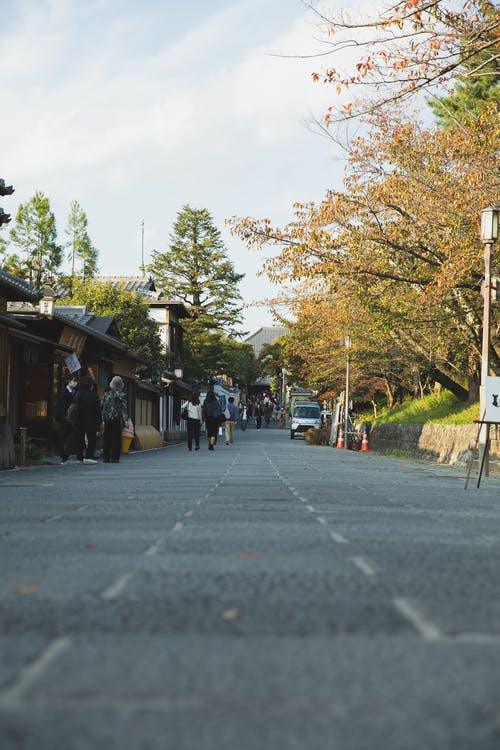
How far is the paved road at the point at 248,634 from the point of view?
2.52 m

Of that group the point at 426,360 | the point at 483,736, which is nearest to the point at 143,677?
the point at 483,736

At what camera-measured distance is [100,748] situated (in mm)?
2344

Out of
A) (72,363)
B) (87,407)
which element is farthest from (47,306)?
(87,407)

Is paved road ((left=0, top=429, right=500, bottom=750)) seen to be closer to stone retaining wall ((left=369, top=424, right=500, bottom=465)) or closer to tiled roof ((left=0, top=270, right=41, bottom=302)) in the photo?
tiled roof ((left=0, top=270, right=41, bottom=302))

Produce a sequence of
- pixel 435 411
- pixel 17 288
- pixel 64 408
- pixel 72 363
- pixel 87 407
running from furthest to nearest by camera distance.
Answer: pixel 435 411 → pixel 72 363 → pixel 17 288 → pixel 64 408 → pixel 87 407

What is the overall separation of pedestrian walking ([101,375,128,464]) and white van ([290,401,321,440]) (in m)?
35.2

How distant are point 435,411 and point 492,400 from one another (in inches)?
737

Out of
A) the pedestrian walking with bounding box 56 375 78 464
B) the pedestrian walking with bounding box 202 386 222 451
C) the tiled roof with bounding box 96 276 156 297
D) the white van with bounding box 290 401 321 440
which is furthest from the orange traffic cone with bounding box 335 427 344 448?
the tiled roof with bounding box 96 276 156 297

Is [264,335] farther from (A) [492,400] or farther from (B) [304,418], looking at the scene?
(A) [492,400]

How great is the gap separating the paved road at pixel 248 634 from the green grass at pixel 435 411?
805 inches

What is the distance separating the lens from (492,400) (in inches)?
571

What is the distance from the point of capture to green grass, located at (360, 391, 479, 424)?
2829 centimetres

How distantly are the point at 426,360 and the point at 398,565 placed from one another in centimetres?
2642

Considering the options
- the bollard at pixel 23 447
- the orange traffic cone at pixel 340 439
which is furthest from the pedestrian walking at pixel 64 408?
the orange traffic cone at pixel 340 439
